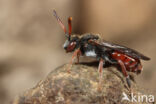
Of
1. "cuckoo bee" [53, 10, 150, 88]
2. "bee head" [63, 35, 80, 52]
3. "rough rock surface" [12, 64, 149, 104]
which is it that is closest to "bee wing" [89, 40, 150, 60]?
"cuckoo bee" [53, 10, 150, 88]

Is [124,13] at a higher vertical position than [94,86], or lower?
higher

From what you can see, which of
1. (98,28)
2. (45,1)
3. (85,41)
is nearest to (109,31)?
(98,28)

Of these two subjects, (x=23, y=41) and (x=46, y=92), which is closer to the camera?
(x=46, y=92)

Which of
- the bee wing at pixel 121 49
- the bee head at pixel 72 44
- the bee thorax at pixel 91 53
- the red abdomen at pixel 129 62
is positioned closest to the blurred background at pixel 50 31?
the red abdomen at pixel 129 62

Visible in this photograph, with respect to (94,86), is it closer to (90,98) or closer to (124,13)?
(90,98)

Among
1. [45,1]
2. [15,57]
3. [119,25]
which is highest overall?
[45,1]

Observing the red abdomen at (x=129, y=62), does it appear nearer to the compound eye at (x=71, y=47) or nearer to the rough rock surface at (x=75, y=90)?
the rough rock surface at (x=75, y=90)
